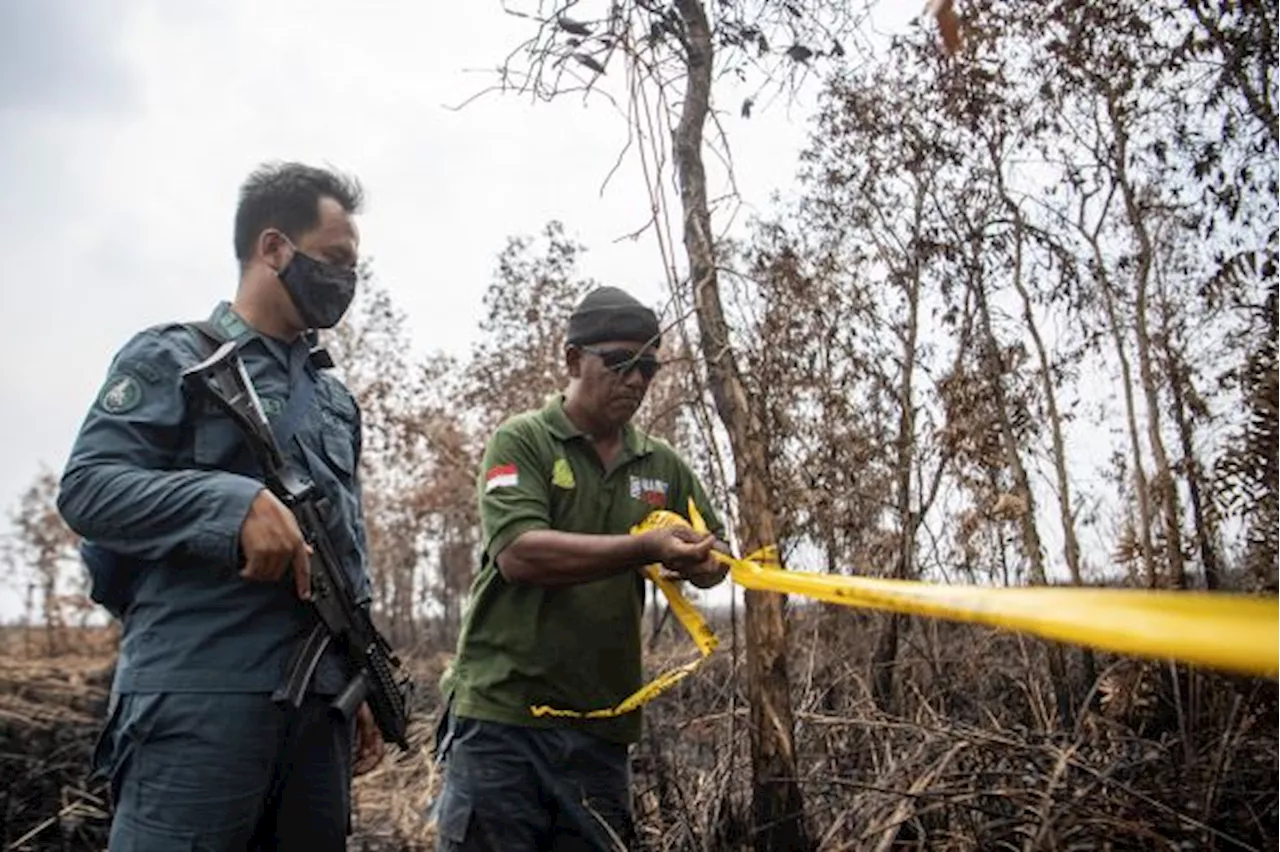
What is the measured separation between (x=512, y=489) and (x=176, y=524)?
0.76 meters

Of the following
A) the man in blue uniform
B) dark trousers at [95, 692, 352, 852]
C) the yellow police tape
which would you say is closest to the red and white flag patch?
the man in blue uniform

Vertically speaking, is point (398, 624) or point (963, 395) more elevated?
point (963, 395)

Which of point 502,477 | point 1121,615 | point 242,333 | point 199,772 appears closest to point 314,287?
point 242,333

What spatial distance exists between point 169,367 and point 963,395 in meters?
4.71

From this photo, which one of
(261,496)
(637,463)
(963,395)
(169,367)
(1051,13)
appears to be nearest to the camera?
(261,496)

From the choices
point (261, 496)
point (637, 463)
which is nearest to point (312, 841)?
point (261, 496)

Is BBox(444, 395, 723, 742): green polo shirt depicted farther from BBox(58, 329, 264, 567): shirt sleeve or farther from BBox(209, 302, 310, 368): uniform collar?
BBox(58, 329, 264, 567): shirt sleeve

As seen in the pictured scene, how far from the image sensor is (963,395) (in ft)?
18.7

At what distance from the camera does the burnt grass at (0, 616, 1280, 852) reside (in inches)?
87.9

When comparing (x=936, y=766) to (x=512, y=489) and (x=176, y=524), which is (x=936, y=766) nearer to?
(x=512, y=489)

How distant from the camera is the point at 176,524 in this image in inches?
70.4

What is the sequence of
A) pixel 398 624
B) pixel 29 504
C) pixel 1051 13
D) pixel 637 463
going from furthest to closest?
pixel 398 624, pixel 29 504, pixel 1051 13, pixel 637 463

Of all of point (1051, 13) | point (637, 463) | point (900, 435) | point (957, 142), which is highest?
point (1051, 13)

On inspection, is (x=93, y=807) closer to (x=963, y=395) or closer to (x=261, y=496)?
(x=261, y=496)
